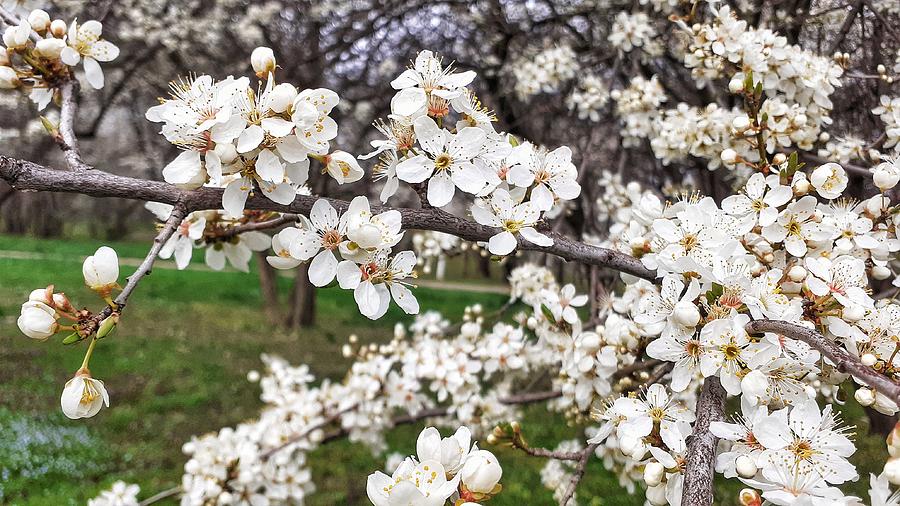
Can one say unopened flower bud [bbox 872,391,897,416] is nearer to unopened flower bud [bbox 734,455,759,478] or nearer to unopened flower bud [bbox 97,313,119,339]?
unopened flower bud [bbox 734,455,759,478]

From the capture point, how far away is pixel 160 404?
5129 millimetres

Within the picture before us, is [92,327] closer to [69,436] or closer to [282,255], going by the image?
[282,255]

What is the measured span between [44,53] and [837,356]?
1664 millimetres

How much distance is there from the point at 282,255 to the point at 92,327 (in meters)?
0.36

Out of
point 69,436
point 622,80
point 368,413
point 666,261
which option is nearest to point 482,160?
point 666,261

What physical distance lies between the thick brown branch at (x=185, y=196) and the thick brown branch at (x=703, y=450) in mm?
269

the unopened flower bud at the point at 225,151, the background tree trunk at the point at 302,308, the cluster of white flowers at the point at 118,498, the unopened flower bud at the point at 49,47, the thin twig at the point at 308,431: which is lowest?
the background tree trunk at the point at 302,308

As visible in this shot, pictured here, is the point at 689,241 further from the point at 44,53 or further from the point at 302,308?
the point at 302,308

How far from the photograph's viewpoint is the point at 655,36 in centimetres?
312

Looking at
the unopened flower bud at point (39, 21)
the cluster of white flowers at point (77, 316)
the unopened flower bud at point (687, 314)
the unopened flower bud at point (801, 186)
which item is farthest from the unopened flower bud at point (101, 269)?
the unopened flower bud at point (801, 186)

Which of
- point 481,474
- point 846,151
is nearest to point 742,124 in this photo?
point 846,151

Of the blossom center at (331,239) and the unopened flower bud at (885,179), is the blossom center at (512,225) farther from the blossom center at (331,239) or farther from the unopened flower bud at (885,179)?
the unopened flower bud at (885,179)

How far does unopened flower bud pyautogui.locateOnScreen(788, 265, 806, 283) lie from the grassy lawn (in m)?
0.33

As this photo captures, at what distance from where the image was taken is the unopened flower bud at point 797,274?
1145mm
